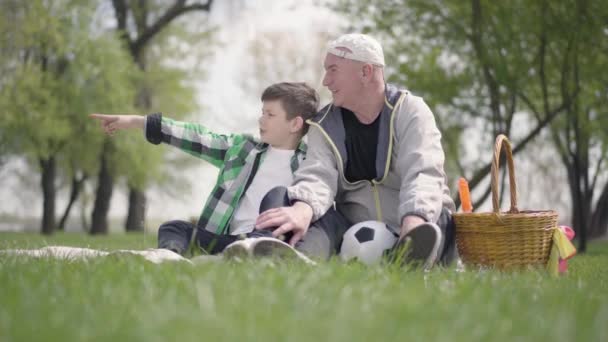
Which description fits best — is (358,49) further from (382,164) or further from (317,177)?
(317,177)

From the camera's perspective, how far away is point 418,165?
4.62 meters

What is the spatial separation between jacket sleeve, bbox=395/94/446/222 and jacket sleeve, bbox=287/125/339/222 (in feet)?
1.53

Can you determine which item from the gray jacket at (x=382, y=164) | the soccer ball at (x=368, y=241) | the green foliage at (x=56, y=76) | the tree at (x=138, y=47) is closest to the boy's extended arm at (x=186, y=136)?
the gray jacket at (x=382, y=164)

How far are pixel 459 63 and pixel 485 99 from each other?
108cm

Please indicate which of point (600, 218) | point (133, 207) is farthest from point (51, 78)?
point (600, 218)

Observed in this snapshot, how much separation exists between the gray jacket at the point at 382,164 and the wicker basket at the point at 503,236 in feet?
0.95

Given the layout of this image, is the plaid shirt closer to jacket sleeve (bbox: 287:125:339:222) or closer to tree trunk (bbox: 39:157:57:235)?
jacket sleeve (bbox: 287:125:339:222)

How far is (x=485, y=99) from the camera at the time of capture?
1717cm

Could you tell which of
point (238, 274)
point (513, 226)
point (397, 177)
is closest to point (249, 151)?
point (397, 177)

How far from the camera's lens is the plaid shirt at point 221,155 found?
5.32 metres

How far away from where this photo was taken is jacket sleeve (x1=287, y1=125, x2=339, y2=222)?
4.66m

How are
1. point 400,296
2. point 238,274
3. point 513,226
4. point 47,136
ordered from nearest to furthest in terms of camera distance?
point 400,296, point 238,274, point 513,226, point 47,136

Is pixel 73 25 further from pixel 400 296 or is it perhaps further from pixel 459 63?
pixel 400 296

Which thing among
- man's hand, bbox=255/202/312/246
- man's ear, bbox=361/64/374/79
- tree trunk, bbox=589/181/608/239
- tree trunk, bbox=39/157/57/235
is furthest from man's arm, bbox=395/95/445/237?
tree trunk, bbox=39/157/57/235
